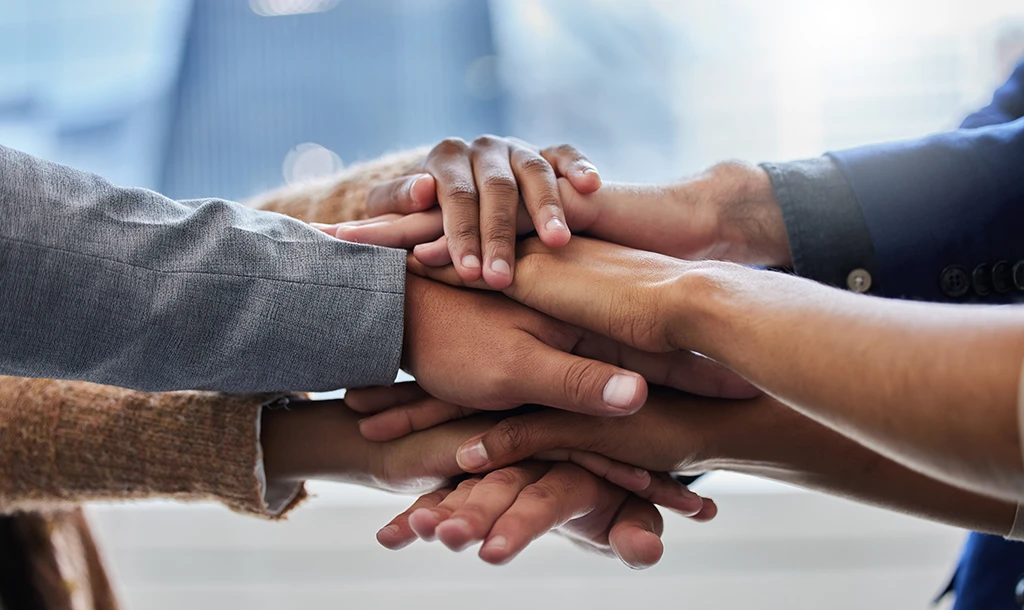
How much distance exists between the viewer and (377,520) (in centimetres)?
176

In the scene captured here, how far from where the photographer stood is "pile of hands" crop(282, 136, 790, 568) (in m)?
0.75

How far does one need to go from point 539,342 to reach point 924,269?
47 cm

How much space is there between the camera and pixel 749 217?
97 centimetres

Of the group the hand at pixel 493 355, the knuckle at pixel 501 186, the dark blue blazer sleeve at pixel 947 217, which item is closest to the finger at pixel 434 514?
the hand at pixel 493 355

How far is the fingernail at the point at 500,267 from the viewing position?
0.81 m

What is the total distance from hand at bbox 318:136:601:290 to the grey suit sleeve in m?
0.06

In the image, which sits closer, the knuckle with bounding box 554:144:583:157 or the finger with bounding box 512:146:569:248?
the finger with bounding box 512:146:569:248

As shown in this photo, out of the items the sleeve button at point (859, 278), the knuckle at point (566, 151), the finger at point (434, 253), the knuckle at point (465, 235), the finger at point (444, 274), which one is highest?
the knuckle at point (566, 151)

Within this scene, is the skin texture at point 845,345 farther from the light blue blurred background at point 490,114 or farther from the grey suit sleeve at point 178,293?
the light blue blurred background at point 490,114

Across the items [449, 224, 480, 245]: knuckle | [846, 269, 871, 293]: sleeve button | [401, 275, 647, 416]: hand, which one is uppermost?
[449, 224, 480, 245]: knuckle

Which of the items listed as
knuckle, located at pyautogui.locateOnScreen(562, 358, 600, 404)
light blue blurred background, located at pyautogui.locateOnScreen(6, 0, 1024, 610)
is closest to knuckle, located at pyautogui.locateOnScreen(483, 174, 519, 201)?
knuckle, located at pyautogui.locateOnScreen(562, 358, 600, 404)

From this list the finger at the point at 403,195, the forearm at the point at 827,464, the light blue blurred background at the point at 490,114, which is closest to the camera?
the forearm at the point at 827,464

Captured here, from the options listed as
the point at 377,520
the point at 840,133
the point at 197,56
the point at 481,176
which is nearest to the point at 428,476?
the point at 481,176

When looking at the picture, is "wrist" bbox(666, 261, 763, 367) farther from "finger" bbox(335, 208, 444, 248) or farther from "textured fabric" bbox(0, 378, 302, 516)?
"textured fabric" bbox(0, 378, 302, 516)
